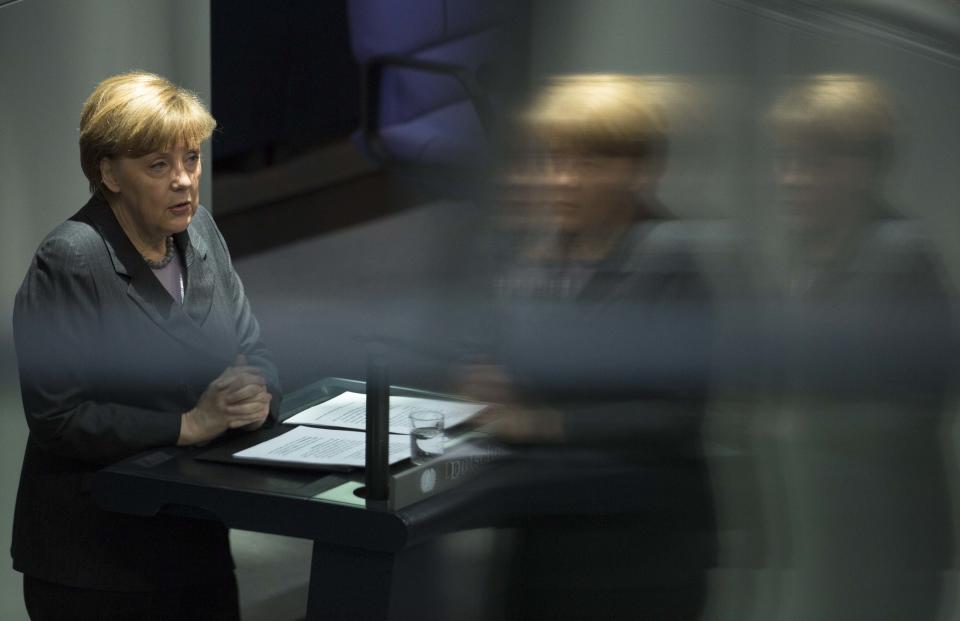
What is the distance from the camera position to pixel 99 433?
1.50m

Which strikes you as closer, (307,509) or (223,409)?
(307,509)

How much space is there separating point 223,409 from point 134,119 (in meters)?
0.38

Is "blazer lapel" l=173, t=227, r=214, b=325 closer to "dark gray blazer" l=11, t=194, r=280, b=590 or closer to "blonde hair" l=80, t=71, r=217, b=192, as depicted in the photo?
"dark gray blazer" l=11, t=194, r=280, b=590

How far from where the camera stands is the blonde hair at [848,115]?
435 mm

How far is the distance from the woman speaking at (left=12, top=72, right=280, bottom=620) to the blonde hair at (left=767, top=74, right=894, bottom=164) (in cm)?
111

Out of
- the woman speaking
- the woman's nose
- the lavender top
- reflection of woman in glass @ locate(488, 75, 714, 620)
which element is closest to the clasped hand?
the woman speaking

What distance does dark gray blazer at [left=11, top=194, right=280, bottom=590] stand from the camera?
147 centimetres

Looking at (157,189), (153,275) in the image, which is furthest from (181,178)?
(153,275)

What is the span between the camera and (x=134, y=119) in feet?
5.34

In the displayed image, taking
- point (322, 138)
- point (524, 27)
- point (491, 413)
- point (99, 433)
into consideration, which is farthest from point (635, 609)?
point (99, 433)

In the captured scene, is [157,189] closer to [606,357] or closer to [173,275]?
[173,275]

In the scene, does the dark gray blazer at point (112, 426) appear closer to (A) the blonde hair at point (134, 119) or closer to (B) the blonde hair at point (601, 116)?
(A) the blonde hair at point (134, 119)

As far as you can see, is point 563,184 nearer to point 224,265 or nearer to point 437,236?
point 437,236

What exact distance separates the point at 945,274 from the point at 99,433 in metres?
1.22
